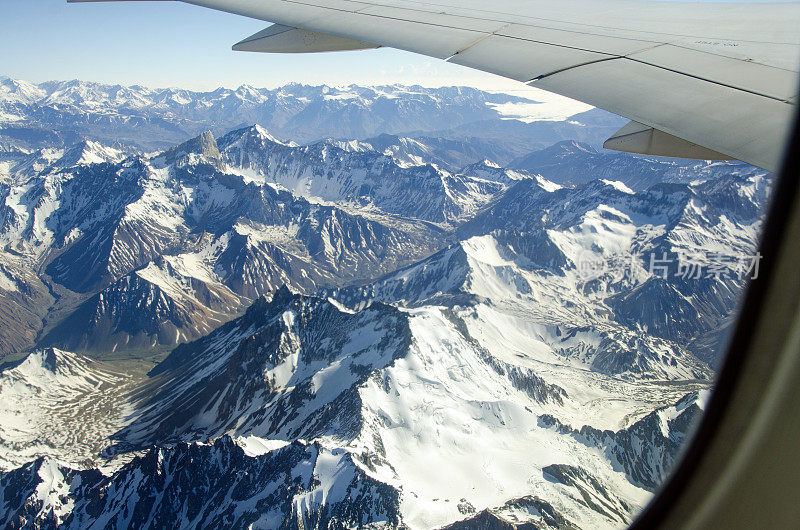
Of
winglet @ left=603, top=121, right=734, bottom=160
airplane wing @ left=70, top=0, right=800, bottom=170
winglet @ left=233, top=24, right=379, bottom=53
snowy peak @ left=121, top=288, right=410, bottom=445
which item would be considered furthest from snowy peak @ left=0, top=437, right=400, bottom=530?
winglet @ left=603, top=121, right=734, bottom=160

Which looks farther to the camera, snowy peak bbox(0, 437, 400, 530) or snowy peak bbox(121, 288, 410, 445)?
snowy peak bbox(121, 288, 410, 445)

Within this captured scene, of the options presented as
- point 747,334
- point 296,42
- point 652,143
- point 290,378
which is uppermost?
point 296,42

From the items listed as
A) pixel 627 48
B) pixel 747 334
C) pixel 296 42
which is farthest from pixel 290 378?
pixel 747 334

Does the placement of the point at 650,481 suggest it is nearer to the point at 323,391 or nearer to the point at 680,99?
the point at 323,391

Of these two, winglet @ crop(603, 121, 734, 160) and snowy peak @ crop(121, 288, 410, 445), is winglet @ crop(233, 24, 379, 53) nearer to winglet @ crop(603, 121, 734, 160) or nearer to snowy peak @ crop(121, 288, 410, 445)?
winglet @ crop(603, 121, 734, 160)

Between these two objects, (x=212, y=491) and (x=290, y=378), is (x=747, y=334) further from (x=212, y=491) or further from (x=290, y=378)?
(x=290, y=378)

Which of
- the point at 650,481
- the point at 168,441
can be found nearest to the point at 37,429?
the point at 168,441
